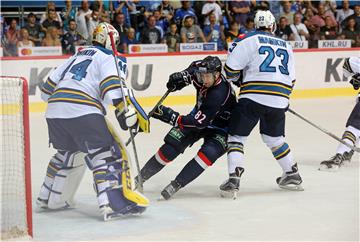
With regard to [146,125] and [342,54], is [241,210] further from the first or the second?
[342,54]

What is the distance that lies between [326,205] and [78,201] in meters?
1.61

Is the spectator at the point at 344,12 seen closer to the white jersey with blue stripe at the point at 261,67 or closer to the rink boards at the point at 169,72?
the rink boards at the point at 169,72

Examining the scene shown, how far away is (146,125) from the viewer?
182 inches

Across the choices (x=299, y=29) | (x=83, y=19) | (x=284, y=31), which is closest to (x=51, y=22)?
(x=83, y=19)

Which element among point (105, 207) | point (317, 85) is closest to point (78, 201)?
point (105, 207)

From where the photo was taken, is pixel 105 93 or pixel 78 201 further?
pixel 78 201

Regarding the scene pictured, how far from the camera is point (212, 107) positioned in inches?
204

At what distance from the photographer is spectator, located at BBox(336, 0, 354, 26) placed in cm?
1273

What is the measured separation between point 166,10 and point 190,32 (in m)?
0.74

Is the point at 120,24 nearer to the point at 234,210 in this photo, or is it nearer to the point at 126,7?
the point at 126,7

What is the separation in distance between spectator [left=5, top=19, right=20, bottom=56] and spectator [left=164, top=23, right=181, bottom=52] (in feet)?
6.58

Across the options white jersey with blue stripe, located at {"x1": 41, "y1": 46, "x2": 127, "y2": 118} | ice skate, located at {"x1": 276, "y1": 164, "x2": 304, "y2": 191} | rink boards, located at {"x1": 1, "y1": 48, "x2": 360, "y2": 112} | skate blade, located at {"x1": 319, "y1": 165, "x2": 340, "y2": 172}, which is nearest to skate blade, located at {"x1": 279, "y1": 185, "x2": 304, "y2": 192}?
ice skate, located at {"x1": 276, "y1": 164, "x2": 304, "y2": 191}

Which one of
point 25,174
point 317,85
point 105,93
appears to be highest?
point 105,93

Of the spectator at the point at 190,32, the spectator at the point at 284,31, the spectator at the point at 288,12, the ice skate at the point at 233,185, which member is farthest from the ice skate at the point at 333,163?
the spectator at the point at 288,12
